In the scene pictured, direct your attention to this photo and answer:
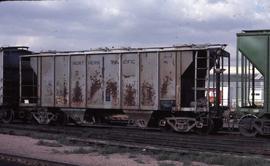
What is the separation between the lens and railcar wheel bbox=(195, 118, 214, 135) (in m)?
18.2

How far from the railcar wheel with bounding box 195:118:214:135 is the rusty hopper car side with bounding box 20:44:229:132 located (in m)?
0.04

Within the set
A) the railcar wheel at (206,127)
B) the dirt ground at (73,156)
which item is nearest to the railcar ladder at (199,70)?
the railcar wheel at (206,127)

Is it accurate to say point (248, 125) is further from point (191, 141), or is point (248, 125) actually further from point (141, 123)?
point (141, 123)

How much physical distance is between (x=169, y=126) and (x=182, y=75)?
2.08 metres

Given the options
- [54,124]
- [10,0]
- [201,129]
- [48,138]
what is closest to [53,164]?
[10,0]

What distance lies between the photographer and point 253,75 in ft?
58.1

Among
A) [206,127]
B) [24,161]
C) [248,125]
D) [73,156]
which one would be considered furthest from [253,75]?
[24,161]

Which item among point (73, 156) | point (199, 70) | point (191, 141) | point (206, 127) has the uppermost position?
point (199, 70)

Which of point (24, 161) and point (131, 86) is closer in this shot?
point (24, 161)

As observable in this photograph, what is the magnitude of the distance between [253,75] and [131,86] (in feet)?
16.4

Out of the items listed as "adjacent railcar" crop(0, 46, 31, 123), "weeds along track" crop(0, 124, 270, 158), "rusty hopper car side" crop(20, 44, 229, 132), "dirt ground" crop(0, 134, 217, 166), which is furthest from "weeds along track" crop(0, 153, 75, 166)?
"adjacent railcar" crop(0, 46, 31, 123)

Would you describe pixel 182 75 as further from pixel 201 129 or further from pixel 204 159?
pixel 204 159

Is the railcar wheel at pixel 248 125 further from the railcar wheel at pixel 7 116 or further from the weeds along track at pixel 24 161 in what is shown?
the railcar wheel at pixel 7 116

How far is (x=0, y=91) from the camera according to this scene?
23.5 meters
